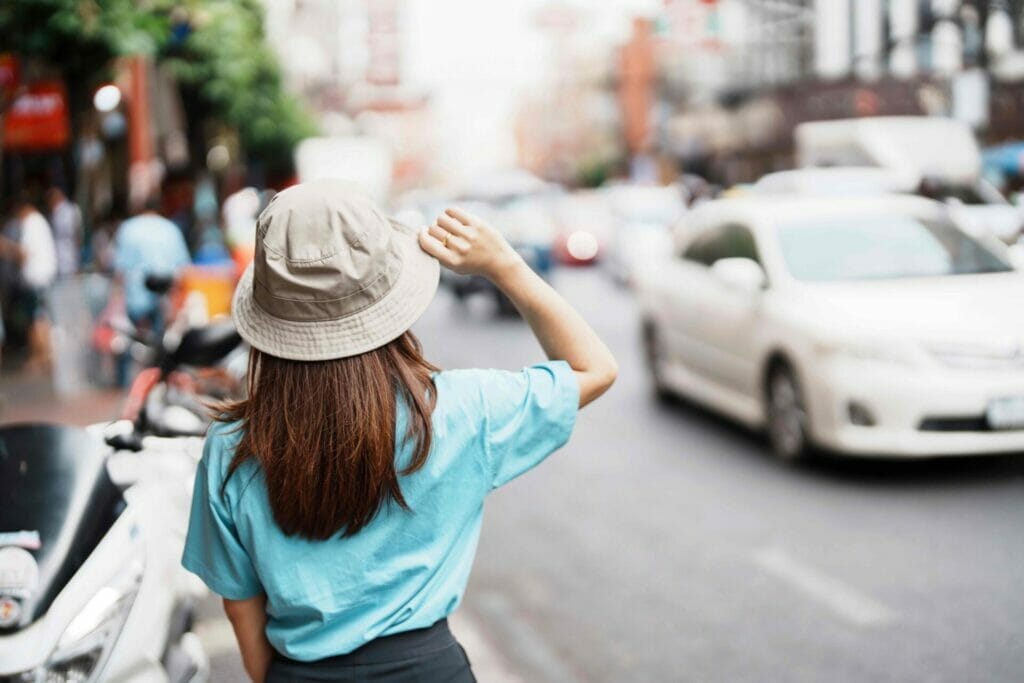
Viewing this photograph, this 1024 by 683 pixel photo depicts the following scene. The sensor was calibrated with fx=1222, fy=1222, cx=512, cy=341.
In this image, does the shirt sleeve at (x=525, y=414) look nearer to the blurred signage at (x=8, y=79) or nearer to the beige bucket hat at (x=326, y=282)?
the beige bucket hat at (x=326, y=282)

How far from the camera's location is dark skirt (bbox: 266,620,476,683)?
6.80 ft

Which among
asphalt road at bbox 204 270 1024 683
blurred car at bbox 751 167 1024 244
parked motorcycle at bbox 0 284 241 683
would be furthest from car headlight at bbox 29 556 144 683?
blurred car at bbox 751 167 1024 244

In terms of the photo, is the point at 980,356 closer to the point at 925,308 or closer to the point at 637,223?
the point at 925,308

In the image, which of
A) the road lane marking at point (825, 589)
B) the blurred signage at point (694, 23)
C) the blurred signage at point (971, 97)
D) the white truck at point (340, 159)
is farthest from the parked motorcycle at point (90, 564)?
the blurred signage at point (971, 97)

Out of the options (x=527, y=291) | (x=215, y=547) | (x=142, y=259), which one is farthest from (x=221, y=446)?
(x=142, y=259)

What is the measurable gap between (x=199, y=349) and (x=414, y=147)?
177 m

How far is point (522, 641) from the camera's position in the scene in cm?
511

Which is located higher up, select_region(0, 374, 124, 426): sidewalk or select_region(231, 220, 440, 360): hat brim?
select_region(231, 220, 440, 360): hat brim

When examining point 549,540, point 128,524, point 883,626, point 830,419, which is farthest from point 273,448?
point 830,419

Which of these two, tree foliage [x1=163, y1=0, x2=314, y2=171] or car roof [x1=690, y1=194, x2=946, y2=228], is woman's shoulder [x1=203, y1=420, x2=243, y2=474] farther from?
tree foliage [x1=163, y1=0, x2=314, y2=171]

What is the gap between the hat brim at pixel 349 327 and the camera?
1960 millimetres

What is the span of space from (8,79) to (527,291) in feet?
42.8

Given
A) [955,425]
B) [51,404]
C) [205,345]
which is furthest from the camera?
[51,404]

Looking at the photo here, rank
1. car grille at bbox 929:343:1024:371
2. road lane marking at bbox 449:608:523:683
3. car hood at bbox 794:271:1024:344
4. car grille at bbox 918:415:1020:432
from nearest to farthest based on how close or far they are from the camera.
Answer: road lane marking at bbox 449:608:523:683 < car grille at bbox 929:343:1024:371 < car hood at bbox 794:271:1024:344 < car grille at bbox 918:415:1020:432
